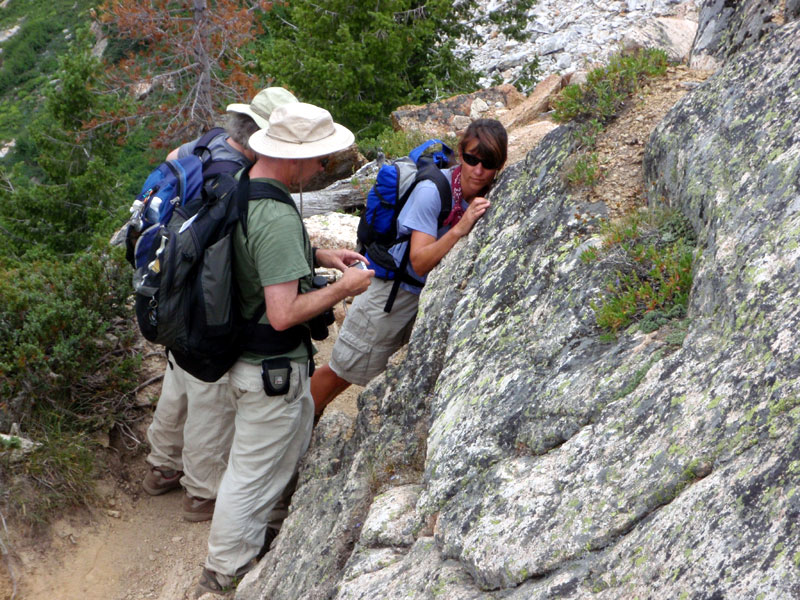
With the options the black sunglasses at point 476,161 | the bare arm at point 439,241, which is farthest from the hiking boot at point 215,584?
the black sunglasses at point 476,161

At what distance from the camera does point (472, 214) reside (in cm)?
439

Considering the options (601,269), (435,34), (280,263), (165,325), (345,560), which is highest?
(601,269)

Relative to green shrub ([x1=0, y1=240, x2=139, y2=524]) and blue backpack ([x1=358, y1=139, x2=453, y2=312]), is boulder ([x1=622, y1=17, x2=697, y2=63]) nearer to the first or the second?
blue backpack ([x1=358, y1=139, x2=453, y2=312])

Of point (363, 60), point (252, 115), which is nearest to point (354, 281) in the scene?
point (252, 115)

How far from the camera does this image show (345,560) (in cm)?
374

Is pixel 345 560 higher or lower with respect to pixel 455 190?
lower

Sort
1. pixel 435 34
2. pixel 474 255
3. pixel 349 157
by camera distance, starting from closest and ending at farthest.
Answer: pixel 474 255 < pixel 349 157 < pixel 435 34

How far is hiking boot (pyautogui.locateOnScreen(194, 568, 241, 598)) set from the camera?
4770 mm

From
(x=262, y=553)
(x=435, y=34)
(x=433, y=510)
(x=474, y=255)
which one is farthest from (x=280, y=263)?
(x=435, y=34)

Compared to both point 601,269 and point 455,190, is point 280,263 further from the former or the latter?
point 601,269

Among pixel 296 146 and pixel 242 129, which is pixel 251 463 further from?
pixel 242 129

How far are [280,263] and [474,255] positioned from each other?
3.82 ft

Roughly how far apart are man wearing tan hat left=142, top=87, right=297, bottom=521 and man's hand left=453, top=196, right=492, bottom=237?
1419mm

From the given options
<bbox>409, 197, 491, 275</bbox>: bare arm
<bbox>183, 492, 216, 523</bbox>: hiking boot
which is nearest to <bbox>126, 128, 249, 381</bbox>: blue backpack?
<bbox>409, 197, 491, 275</bbox>: bare arm
